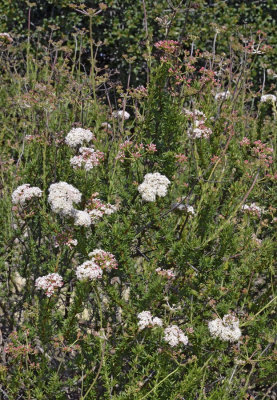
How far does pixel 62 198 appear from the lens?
7.30 ft

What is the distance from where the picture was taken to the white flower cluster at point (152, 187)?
235cm

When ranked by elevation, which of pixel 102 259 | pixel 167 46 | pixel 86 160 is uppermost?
pixel 167 46

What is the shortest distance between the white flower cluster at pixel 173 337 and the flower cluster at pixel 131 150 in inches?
33.3

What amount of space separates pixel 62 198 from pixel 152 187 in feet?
1.40

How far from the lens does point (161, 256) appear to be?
2.51 m

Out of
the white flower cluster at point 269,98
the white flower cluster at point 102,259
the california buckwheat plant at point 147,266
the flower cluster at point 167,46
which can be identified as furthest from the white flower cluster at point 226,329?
the white flower cluster at point 269,98

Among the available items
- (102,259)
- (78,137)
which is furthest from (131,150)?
(102,259)

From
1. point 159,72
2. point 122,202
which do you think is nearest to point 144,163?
point 122,202

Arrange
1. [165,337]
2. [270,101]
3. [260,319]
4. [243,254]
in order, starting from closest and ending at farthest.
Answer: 1. [165,337]
2. [260,319]
3. [243,254]
4. [270,101]

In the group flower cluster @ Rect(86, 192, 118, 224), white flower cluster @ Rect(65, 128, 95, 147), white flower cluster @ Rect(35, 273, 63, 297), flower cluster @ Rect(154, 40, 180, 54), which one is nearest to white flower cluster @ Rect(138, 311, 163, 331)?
white flower cluster @ Rect(35, 273, 63, 297)

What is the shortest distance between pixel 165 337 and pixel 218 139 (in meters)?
1.28

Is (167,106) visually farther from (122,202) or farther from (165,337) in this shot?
(165,337)

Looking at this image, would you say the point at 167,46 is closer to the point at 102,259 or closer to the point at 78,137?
the point at 78,137

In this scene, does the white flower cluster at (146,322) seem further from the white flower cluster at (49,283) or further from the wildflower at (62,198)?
the wildflower at (62,198)
